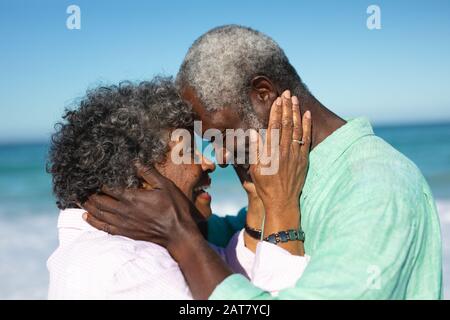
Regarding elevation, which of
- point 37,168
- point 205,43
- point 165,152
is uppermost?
point 205,43

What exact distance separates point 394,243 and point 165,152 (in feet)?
3.84

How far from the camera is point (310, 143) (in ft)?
9.47

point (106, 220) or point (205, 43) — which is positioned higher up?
point (205, 43)

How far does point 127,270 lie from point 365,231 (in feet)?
3.10

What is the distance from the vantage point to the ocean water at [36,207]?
947 cm

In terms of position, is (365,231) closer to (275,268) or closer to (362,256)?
(362,256)

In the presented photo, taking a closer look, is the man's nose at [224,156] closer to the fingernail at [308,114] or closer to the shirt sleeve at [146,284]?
the fingernail at [308,114]

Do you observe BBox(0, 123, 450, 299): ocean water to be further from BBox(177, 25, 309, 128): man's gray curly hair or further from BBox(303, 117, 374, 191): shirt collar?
BBox(303, 117, 374, 191): shirt collar

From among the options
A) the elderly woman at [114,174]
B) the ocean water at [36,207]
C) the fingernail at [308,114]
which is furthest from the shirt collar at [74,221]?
the fingernail at [308,114]

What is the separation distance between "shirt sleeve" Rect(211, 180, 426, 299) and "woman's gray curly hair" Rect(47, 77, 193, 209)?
2.68ft

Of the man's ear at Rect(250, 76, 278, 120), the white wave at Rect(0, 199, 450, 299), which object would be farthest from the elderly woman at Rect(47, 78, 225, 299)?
the white wave at Rect(0, 199, 450, 299)
